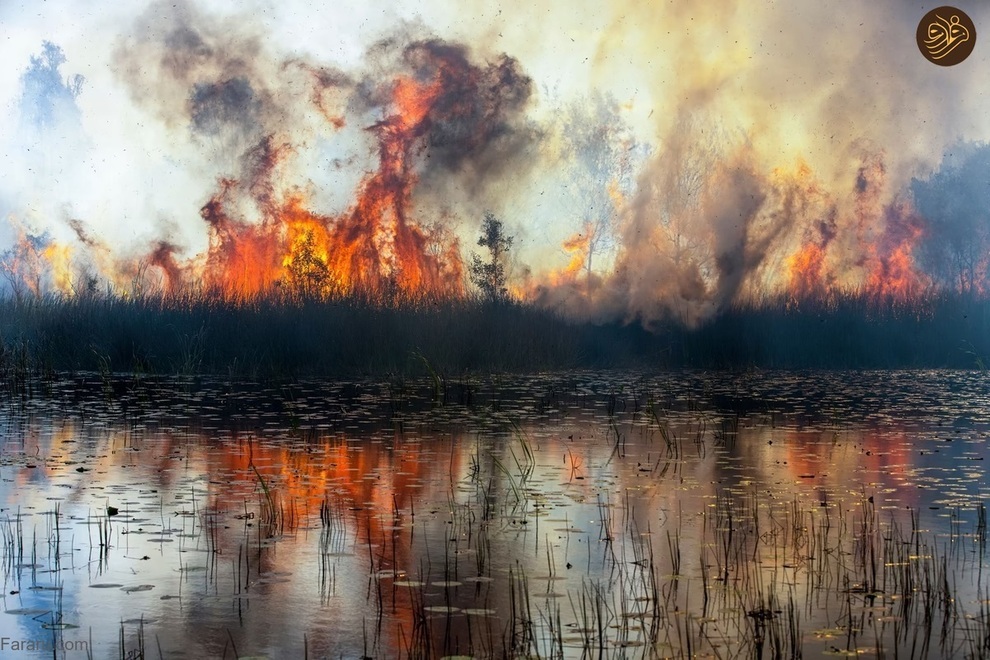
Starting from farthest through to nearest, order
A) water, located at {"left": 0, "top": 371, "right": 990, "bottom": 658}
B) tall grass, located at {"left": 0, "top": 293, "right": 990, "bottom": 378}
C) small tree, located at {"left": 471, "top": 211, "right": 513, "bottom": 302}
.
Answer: small tree, located at {"left": 471, "top": 211, "right": 513, "bottom": 302} < tall grass, located at {"left": 0, "top": 293, "right": 990, "bottom": 378} < water, located at {"left": 0, "top": 371, "right": 990, "bottom": 658}

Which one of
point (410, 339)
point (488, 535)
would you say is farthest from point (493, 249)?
point (488, 535)

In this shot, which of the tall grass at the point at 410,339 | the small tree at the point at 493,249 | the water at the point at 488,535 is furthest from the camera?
the small tree at the point at 493,249

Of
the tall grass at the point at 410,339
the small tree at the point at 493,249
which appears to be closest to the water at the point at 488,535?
the tall grass at the point at 410,339

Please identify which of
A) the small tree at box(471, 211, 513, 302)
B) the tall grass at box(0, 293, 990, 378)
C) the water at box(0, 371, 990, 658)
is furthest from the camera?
the small tree at box(471, 211, 513, 302)

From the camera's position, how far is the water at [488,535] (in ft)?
14.6

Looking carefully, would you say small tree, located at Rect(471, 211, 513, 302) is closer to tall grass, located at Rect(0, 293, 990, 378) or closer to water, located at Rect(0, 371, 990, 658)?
tall grass, located at Rect(0, 293, 990, 378)

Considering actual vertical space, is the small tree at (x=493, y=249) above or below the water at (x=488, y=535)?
above

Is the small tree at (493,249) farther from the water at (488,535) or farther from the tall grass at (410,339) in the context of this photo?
the water at (488,535)

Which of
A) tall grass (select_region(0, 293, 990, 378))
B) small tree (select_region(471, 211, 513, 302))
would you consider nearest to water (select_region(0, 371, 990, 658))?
tall grass (select_region(0, 293, 990, 378))

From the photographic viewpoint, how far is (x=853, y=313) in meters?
22.5

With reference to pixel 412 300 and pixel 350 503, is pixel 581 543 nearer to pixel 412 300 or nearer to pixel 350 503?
pixel 350 503

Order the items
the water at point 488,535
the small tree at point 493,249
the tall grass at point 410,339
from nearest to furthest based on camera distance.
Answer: the water at point 488,535
the tall grass at point 410,339
the small tree at point 493,249

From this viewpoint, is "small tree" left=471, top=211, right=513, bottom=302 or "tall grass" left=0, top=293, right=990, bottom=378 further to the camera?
"small tree" left=471, top=211, right=513, bottom=302

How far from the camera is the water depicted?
4438 millimetres
